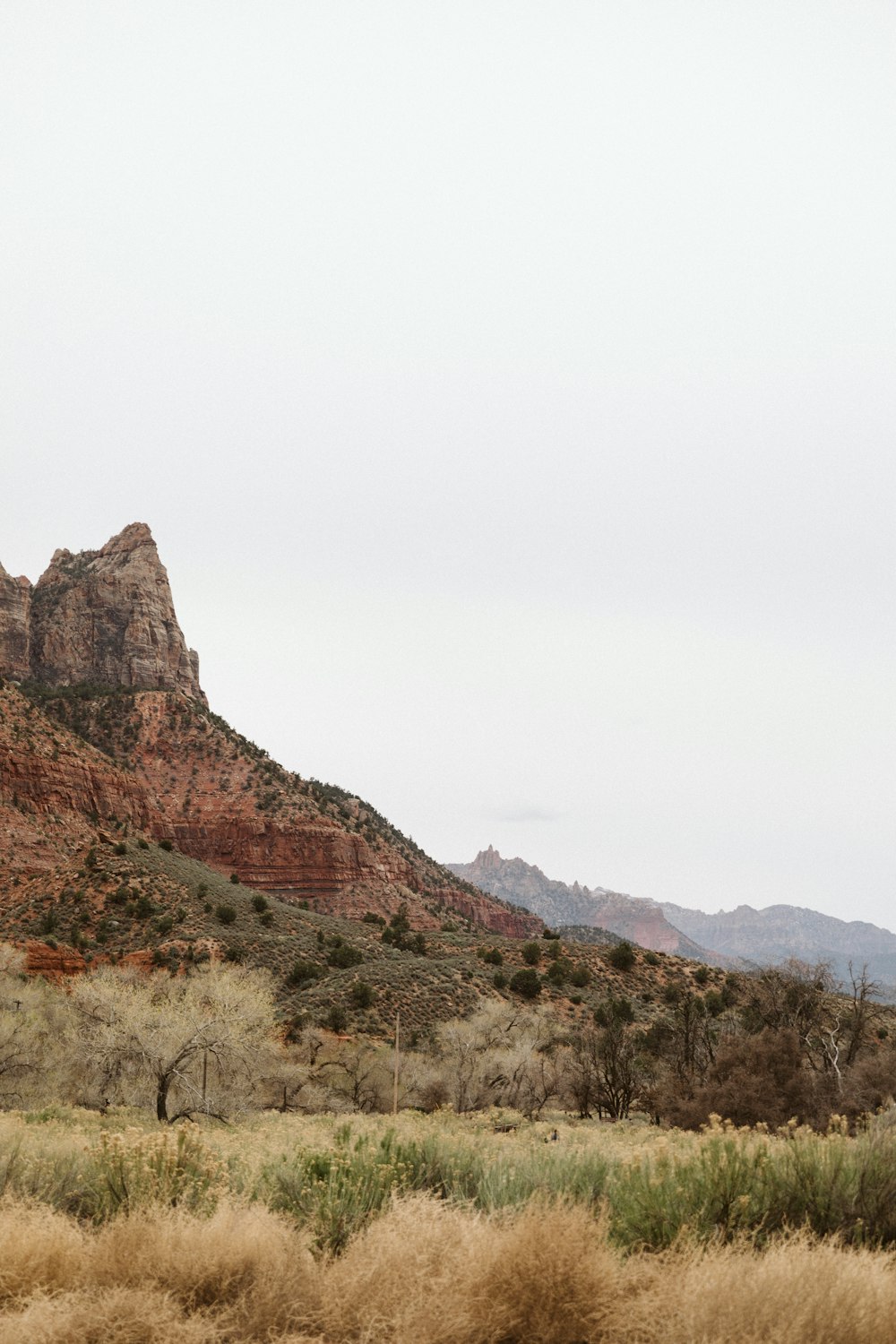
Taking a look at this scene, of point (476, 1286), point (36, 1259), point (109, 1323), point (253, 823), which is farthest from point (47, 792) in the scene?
point (476, 1286)

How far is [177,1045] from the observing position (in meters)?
25.8

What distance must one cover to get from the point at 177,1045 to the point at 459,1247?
2288 cm

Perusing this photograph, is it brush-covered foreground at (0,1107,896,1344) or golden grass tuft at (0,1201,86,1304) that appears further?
golden grass tuft at (0,1201,86,1304)

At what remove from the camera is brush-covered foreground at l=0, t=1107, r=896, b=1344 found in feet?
16.8

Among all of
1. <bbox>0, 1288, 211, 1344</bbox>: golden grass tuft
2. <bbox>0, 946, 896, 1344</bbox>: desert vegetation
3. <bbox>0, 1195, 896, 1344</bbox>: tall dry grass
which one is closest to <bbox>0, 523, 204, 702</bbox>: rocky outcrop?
<bbox>0, 946, 896, 1344</bbox>: desert vegetation

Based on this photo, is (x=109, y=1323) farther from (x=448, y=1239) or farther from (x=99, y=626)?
(x=99, y=626)

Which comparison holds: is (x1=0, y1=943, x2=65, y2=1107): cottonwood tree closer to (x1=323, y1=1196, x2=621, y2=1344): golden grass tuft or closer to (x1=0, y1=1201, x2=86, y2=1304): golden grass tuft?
(x1=0, y1=1201, x2=86, y2=1304): golden grass tuft

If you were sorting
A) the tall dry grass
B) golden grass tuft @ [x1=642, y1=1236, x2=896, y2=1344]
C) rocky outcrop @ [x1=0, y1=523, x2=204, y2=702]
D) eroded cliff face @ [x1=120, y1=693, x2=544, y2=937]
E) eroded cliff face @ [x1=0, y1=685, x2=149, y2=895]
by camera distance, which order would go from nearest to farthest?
1. golden grass tuft @ [x1=642, y1=1236, x2=896, y2=1344]
2. the tall dry grass
3. eroded cliff face @ [x1=0, y1=685, x2=149, y2=895]
4. eroded cliff face @ [x1=120, y1=693, x2=544, y2=937]
5. rocky outcrop @ [x1=0, y1=523, x2=204, y2=702]

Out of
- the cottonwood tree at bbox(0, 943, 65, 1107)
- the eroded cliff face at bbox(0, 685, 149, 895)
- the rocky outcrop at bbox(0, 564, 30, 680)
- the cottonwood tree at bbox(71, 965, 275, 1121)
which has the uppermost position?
the rocky outcrop at bbox(0, 564, 30, 680)

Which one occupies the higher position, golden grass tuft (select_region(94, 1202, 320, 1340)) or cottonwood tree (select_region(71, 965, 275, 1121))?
golden grass tuft (select_region(94, 1202, 320, 1340))

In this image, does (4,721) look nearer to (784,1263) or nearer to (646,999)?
(646,999)

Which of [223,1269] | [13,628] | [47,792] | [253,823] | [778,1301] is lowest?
[47,792]

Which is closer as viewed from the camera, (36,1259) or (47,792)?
(36,1259)

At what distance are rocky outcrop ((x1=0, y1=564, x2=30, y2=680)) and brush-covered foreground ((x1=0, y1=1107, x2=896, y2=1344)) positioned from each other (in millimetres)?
106912
